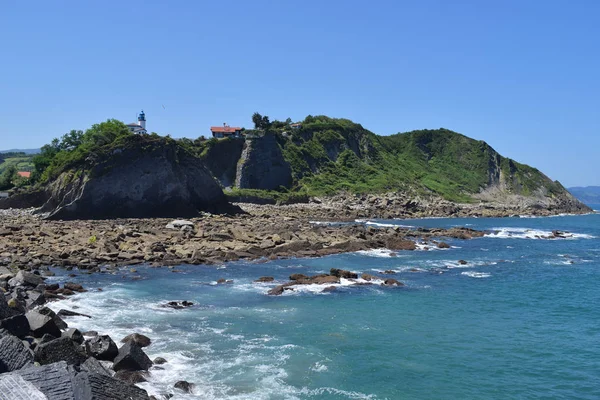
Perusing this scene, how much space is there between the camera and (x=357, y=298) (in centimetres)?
2633

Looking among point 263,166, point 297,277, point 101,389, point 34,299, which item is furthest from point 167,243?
point 263,166

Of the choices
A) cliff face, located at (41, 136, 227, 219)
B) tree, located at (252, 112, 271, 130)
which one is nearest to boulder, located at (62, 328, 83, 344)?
cliff face, located at (41, 136, 227, 219)

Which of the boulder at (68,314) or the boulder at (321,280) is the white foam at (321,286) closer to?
the boulder at (321,280)

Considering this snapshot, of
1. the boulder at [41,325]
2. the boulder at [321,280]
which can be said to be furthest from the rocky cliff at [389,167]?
the boulder at [41,325]

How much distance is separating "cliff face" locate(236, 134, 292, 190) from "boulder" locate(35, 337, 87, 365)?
A: 83.6 m

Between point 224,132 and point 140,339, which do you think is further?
point 224,132

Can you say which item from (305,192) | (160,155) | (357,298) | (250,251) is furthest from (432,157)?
(357,298)

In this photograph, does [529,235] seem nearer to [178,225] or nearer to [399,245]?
[399,245]

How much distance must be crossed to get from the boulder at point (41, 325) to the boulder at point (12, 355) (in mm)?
Result: 3576

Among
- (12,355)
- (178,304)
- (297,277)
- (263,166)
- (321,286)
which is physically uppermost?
(263,166)

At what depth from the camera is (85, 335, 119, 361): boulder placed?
1573cm

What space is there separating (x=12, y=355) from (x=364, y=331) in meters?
12.7

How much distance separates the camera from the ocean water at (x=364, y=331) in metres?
15.3

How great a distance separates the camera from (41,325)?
16.2 meters
